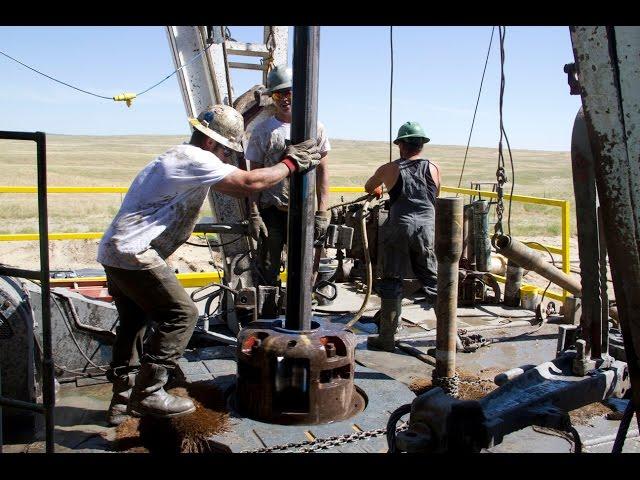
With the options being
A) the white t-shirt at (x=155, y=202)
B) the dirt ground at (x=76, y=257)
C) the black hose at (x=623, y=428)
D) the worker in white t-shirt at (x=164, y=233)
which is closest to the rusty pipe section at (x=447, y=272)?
the worker in white t-shirt at (x=164, y=233)

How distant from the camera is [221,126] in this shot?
443 centimetres

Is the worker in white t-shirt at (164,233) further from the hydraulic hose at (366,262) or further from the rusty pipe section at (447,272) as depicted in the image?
the hydraulic hose at (366,262)

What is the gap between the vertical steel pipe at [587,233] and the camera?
3.07 m

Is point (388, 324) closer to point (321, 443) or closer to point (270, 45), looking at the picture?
point (321, 443)

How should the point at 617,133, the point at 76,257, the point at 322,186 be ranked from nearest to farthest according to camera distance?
the point at 617,133 → the point at 322,186 → the point at 76,257

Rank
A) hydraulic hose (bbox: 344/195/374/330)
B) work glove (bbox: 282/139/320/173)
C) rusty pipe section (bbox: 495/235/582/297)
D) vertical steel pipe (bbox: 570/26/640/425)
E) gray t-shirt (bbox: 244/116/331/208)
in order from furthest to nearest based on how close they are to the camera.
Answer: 1. gray t-shirt (bbox: 244/116/331/208)
2. hydraulic hose (bbox: 344/195/374/330)
3. rusty pipe section (bbox: 495/235/582/297)
4. work glove (bbox: 282/139/320/173)
5. vertical steel pipe (bbox: 570/26/640/425)

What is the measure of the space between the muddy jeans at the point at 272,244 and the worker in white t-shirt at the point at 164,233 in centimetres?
182

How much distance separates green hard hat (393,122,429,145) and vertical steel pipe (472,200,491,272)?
76.6 inches

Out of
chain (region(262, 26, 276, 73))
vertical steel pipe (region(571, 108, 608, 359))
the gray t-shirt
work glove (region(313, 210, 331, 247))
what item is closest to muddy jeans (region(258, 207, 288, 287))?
the gray t-shirt

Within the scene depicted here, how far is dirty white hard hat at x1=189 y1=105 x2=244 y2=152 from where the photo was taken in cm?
439

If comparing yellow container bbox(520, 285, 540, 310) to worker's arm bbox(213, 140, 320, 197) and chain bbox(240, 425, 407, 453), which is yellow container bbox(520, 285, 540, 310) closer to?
chain bbox(240, 425, 407, 453)

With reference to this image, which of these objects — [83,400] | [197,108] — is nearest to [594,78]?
[83,400]

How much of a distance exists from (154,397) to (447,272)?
201 centimetres

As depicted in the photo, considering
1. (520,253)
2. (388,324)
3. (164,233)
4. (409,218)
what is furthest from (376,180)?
(164,233)
